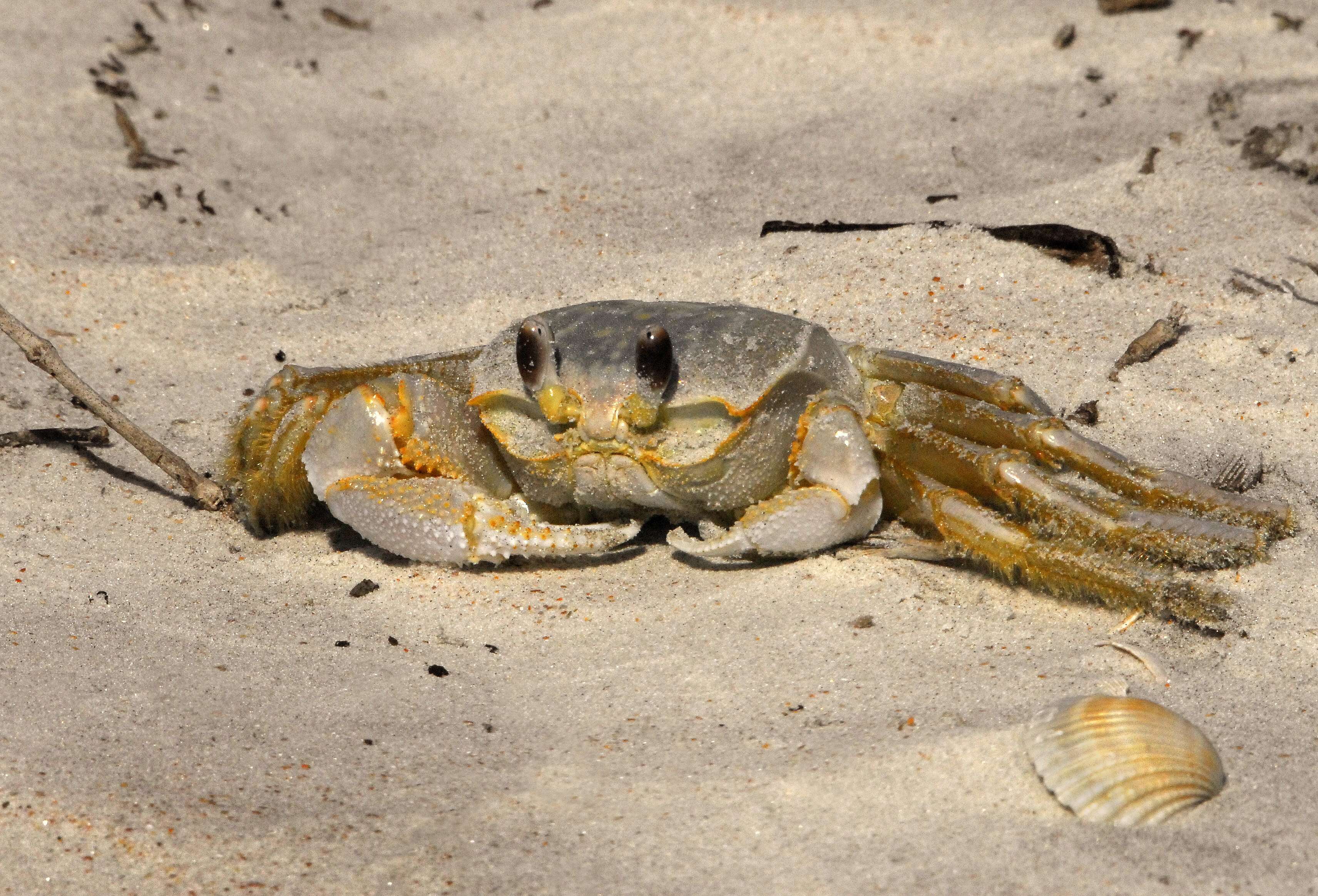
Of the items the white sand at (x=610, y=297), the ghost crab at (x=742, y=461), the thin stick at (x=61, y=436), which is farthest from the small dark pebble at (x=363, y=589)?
the thin stick at (x=61, y=436)

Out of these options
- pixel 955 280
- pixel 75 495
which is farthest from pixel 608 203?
pixel 75 495

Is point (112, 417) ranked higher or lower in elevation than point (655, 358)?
lower

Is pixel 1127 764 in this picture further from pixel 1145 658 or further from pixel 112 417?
pixel 112 417

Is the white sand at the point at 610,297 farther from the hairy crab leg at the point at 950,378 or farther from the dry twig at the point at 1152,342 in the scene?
the hairy crab leg at the point at 950,378

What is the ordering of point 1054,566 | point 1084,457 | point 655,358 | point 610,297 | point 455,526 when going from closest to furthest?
point 1054,566, point 655,358, point 1084,457, point 455,526, point 610,297

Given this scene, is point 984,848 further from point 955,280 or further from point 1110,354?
point 955,280

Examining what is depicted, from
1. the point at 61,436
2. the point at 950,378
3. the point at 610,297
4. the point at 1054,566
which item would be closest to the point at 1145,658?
the point at 1054,566

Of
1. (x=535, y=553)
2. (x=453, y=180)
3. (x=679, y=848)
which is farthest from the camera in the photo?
(x=453, y=180)
